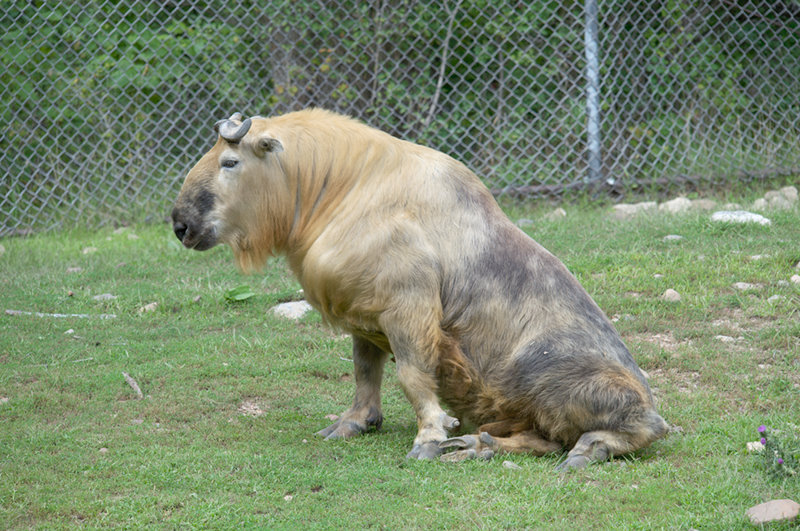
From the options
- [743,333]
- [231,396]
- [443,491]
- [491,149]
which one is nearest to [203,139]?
[491,149]

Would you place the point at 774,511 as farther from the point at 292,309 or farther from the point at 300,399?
the point at 292,309

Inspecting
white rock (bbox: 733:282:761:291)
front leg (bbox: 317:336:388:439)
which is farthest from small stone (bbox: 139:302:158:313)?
white rock (bbox: 733:282:761:291)

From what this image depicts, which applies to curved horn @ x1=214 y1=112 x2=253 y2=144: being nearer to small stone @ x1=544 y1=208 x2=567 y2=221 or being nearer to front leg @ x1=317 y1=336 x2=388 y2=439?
front leg @ x1=317 y1=336 x2=388 y2=439

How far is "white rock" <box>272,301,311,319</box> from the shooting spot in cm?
639

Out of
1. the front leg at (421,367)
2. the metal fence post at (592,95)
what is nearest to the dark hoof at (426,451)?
the front leg at (421,367)

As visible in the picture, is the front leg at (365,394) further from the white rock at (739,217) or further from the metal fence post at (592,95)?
the metal fence post at (592,95)

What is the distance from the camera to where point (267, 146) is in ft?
14.9

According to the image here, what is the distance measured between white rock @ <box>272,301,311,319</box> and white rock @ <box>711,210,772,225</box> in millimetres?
3455

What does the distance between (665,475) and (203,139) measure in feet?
20.6

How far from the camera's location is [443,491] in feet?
12.5

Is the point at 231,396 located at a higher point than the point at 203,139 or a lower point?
lower

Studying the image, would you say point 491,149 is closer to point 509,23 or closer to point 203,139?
point 509,23

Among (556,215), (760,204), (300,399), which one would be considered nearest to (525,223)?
(556,215)

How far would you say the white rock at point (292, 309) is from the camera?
21.0 feet
